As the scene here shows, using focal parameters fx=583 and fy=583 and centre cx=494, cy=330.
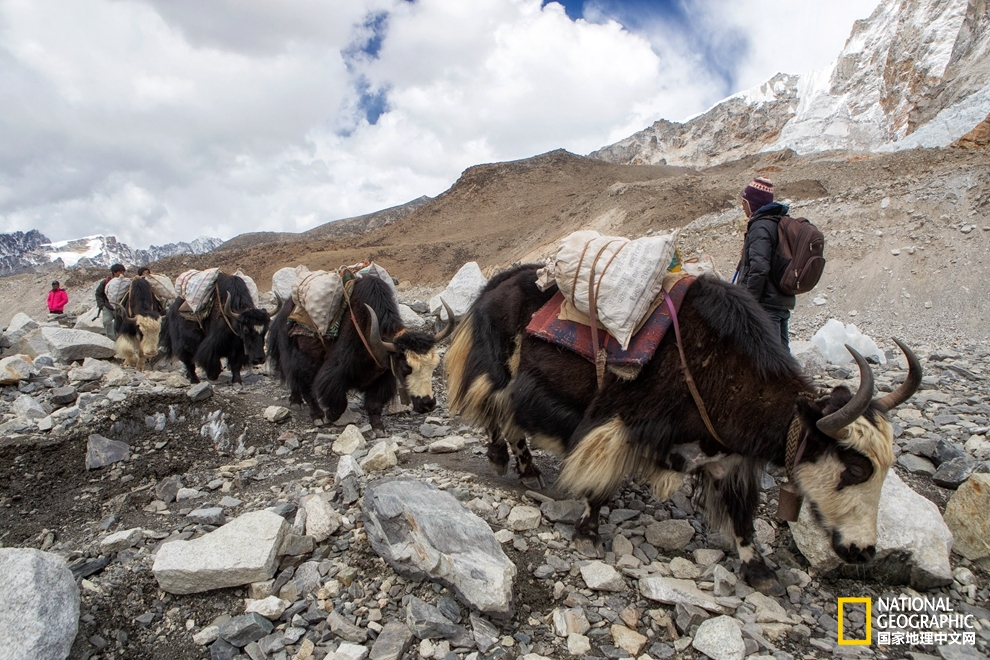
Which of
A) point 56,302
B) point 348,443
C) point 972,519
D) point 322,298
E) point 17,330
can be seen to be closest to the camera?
point 972,519

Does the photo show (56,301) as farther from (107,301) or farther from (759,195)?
(759,195)

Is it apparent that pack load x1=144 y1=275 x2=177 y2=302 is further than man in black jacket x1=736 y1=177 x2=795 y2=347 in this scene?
Yes

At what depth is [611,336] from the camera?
238cm

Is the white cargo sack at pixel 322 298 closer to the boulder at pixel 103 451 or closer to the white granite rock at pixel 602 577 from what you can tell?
the boulder at pixel 103 451

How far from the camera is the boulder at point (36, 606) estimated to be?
168cm

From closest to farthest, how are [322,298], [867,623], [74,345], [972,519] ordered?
1. [867,623]
2. [972,519]
3. [322,298]
4. [74,345]

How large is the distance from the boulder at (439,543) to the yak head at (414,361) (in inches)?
52.8

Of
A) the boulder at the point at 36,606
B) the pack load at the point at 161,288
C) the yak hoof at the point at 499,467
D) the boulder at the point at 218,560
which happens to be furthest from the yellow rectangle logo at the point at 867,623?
the pack load at the point at 161,288

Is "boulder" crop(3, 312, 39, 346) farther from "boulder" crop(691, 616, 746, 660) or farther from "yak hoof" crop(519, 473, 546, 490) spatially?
"boulder" crop(691, 616, 746, 660)

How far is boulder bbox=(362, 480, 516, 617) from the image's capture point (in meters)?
1.97

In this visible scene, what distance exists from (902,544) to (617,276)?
145 cm

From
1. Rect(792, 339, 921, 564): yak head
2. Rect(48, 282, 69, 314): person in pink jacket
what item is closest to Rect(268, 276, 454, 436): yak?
Rect(792, 339, 921, 564): yak head

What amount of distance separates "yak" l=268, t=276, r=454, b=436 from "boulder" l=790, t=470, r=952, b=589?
88.6 inches

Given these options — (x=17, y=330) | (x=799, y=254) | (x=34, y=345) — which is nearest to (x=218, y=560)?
(x=799, y=254)
